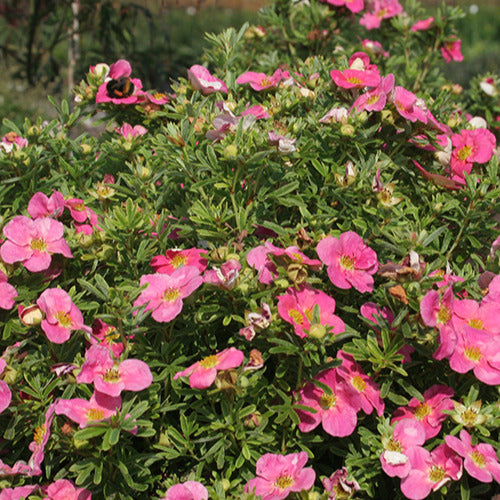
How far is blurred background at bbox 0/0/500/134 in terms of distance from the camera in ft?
15.4

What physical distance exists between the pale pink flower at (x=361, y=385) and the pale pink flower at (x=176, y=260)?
1.30 feet

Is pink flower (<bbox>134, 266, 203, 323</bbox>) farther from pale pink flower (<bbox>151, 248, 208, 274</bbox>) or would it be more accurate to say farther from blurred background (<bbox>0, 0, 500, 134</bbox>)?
blurred background (<bbox>0, 0, 500, 134</bbox>)

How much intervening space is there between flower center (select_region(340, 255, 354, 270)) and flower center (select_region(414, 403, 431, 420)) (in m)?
0.36

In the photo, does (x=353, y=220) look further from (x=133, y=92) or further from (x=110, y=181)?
(x=133, y=92)

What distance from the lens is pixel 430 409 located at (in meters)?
1.53

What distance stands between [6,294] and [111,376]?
394mm

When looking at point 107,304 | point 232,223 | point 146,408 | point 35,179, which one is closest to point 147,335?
point 107,304

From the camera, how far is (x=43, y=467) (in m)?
1.62

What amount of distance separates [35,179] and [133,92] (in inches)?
16.5

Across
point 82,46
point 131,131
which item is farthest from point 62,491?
point 82,46

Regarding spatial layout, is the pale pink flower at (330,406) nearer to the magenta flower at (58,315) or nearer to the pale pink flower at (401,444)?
the pale pink flower at (401,444)

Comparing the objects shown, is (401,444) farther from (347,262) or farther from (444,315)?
(347,262)

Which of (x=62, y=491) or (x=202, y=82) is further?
(x=202, y=82)

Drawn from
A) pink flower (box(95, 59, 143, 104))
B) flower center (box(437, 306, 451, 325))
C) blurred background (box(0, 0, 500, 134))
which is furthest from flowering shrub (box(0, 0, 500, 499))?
blurred background (box(0, 0, 500, 134))
